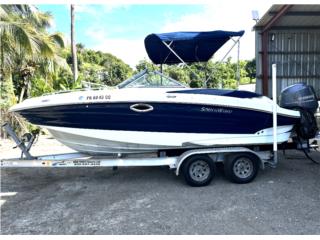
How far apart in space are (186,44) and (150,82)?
1.04m

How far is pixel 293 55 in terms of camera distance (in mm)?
11477

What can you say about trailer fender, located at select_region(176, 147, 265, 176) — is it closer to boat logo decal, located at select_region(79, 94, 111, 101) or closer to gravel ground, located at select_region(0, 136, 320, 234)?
gravel ground, located at select_region(0, 136, 320, 234)

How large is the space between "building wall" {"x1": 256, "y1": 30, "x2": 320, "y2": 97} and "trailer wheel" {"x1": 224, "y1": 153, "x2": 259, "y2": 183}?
6.75 metres

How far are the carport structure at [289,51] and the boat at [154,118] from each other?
19.3 ft

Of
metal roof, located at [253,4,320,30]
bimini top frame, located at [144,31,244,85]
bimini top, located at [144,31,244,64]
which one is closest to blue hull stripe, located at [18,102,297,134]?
bimini top frame, located at [144,31,244,85]

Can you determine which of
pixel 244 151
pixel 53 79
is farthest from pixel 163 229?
pixel 53 79

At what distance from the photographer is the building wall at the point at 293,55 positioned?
11.2m

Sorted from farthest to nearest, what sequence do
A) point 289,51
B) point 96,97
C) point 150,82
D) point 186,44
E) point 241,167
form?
point 289,51
point 186,44
point 150,82
point 241,167
point 96,97

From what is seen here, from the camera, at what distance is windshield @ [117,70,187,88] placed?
5250 mm

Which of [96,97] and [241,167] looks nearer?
[96,97]

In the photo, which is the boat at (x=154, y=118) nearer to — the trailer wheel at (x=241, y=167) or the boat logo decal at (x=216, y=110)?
the boat logo decal at (x=216, y=110)

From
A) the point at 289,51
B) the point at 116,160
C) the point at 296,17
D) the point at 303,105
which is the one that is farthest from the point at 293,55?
the point at 116,160

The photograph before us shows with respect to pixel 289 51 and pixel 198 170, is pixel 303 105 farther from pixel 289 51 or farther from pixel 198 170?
pixel 289 51

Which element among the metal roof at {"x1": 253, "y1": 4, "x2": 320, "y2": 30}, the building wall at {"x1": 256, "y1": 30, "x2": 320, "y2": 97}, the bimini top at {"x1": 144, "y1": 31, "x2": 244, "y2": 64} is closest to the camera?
the bimini top at {"x1": 144, "y1": 31, "x2": 244, "y2": 64}
